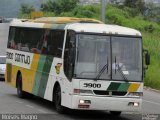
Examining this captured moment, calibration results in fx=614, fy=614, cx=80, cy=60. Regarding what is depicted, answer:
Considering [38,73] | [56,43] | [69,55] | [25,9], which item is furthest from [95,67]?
[25,9]

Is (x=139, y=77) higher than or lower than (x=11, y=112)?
higher

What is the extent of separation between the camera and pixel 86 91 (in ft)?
56.7

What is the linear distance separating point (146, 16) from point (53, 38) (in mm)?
69196

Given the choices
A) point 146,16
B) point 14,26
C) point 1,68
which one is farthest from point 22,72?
point 146,16

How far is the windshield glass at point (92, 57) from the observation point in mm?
17422

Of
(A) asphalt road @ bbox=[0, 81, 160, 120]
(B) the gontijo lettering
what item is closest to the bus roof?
(B) the gontijo lettering

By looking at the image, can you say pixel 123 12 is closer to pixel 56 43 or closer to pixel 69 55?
pixel 56 43

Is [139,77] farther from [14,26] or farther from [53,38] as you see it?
[14,26]

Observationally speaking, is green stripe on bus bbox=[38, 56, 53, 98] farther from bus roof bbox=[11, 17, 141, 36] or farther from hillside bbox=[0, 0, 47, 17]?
hillside bbox=[0, 0, 47, 17]

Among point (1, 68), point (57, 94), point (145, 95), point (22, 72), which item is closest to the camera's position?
point (57, 94)

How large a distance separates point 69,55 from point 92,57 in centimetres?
68

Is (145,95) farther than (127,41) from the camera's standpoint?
Yes

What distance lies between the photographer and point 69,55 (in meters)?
17.8

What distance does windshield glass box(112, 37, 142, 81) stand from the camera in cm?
1767
